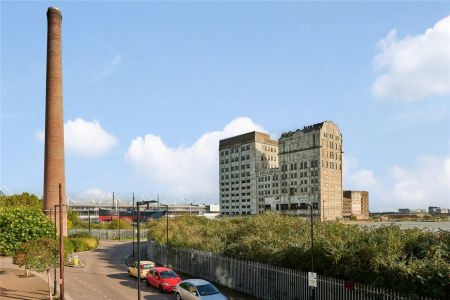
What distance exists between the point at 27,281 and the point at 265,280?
67.8 feet

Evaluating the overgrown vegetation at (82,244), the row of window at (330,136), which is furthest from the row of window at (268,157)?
the overgrown vegetation at (82,244)

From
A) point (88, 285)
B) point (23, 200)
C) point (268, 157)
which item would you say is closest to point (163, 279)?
point (88, 285)

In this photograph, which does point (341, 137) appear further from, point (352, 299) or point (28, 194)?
point (352, 299)

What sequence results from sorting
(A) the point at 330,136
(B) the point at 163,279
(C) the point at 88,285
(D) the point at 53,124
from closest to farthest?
(B) the point at 163,279, (C) the point at 88,285, (D) the point at 53,124, (A) the point at 330,136

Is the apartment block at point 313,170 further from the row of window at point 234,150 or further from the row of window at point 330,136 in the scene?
the row of window at point 234,150

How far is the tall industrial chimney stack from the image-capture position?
54938 millimetres

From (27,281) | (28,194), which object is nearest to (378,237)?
(27,281)

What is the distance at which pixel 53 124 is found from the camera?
55.4 meters

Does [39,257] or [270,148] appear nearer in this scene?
[39,257]

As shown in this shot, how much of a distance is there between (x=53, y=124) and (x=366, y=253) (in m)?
48.4

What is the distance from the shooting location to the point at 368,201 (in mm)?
188875

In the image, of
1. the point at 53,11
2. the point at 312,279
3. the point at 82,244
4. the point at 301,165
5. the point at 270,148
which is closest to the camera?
the point at 312,279

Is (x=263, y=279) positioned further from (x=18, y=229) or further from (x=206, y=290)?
(x=18, y=229)

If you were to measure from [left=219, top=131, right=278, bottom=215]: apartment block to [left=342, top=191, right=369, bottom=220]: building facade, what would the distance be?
34748mm
